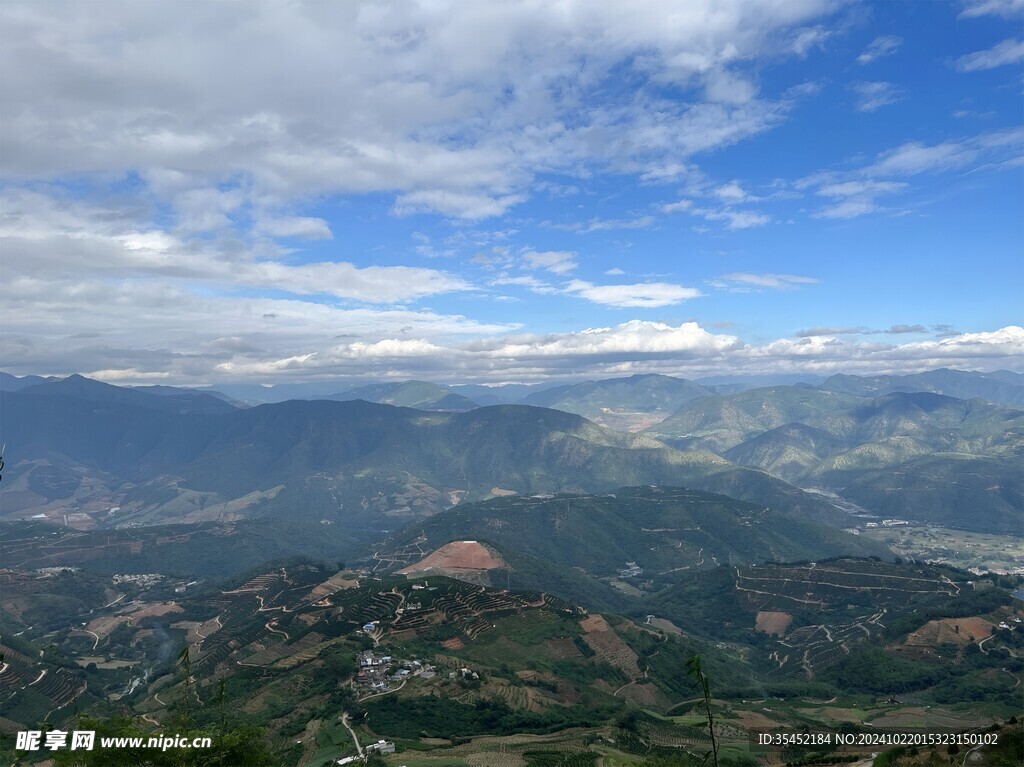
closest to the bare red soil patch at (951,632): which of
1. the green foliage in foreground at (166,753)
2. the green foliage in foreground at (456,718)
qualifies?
the green foliage in foreground at (456,718)

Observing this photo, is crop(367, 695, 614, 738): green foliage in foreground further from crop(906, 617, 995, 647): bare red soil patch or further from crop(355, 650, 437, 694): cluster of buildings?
crop(906, 617, 995, 647): bare red soil patch

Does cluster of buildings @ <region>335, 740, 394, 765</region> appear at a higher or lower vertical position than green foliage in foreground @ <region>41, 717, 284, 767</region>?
lower

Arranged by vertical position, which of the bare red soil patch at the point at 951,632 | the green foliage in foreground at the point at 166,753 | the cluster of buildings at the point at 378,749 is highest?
the green foliage in foreground at the point at 166,753

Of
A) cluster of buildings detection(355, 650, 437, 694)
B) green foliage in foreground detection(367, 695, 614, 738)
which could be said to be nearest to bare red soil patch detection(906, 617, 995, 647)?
green foliage in foreground detection(367, 695, 614, 738)

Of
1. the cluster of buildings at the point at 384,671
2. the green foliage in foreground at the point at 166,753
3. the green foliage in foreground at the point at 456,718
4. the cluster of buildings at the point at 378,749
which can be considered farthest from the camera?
the cluster of buildings at the point at 384,671

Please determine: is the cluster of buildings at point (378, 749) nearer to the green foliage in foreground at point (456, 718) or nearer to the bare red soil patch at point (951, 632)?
the green foliage in foreground at point (456, 718)

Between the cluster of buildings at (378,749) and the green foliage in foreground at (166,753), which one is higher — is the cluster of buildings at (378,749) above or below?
below

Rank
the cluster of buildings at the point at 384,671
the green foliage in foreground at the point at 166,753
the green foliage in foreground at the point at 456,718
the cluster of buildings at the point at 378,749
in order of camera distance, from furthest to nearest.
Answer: the cluster of buildings at the point at 384,671
the green foliage in foreground at the point at 456,718
the cluster of buildings at the point at 378,749
the green foliage in foreground at the point at 166,753

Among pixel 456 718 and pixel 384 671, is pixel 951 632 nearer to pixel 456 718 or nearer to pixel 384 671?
pixel 456 718

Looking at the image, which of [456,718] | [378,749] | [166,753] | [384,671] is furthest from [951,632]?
[166,753]

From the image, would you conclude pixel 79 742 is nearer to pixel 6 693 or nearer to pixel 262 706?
pixel 262 706

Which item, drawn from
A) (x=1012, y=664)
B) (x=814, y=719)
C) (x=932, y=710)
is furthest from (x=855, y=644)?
(x=814, y=719)
